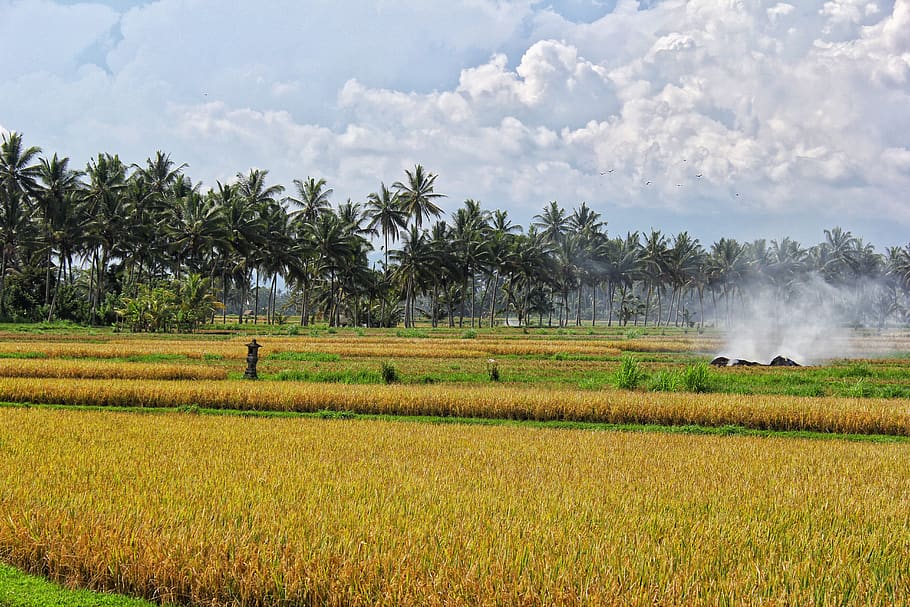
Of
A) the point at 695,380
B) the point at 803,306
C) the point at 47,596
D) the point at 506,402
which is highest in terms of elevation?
the point at 803,306

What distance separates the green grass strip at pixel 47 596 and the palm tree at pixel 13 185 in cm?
4594

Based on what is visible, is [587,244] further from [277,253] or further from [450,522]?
[450,522]

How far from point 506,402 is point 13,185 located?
1689 inches

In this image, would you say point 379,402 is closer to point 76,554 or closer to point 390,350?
point 76,554

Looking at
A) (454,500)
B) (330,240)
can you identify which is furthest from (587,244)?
(454,500)

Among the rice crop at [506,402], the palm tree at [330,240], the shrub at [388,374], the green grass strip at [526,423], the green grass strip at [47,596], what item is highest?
the palm tree at [330,240]

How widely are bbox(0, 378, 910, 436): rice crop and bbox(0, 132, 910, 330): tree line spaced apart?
81.8 feet

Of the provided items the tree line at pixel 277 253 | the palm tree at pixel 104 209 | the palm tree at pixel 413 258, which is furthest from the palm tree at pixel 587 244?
the palm tree at pixel 104 209

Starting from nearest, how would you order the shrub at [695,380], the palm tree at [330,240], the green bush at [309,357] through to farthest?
the shrub at [695,380]
the green bush at [309,357]
the palm tree at [330,240]

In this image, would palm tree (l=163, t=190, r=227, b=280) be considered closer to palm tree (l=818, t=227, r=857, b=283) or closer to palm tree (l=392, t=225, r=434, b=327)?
palm tree (l=392, t=225, r=434, b=327)

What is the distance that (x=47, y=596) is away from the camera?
14.8 ft

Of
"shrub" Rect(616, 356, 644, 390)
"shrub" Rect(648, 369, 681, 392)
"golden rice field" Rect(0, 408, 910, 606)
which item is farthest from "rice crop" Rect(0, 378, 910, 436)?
"golden rice field" Rect(0, 408, 910, 606)

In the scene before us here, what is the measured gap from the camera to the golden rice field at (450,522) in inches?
171

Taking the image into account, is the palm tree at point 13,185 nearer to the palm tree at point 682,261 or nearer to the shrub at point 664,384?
the shrub at point 664,384
